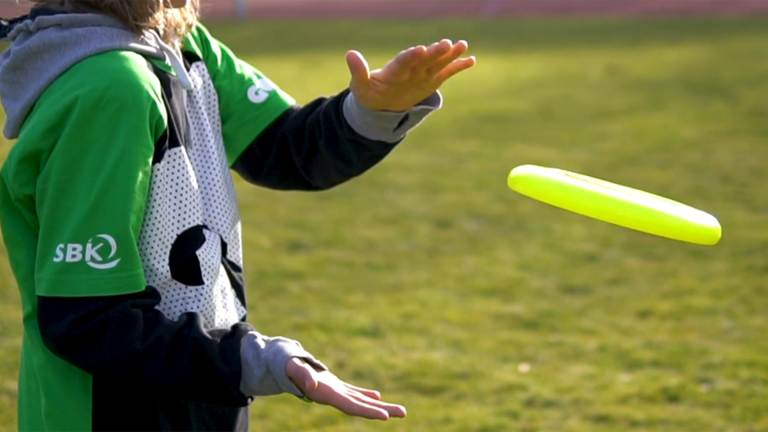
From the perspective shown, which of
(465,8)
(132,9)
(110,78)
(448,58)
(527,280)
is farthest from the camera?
(465,8)

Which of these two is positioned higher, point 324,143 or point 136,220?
point 324,143

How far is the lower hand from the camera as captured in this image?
140cm

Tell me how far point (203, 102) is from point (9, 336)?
2924 mm

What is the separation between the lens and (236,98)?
1.97 m

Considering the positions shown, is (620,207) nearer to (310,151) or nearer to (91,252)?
(310,151)

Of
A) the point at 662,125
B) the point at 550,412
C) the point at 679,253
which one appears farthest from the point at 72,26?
the point at 662,125

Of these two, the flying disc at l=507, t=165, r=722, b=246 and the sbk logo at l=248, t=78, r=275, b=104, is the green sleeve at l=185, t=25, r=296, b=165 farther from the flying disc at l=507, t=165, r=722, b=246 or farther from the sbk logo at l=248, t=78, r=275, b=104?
the flying disc at l=507, t=165, r=722, b=246

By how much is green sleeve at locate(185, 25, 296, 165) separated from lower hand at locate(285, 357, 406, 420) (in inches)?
26.6

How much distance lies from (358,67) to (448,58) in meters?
0.16

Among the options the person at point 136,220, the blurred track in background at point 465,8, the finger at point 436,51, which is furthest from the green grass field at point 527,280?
the blurred track in background at point 465,8

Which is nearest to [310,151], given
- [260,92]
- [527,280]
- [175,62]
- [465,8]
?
[260,92]

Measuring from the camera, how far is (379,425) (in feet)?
11.8

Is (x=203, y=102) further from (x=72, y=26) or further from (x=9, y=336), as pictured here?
(x=9, y=336)

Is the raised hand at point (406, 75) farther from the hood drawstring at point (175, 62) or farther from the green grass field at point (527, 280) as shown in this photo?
the green grass field at point (527, 280)
